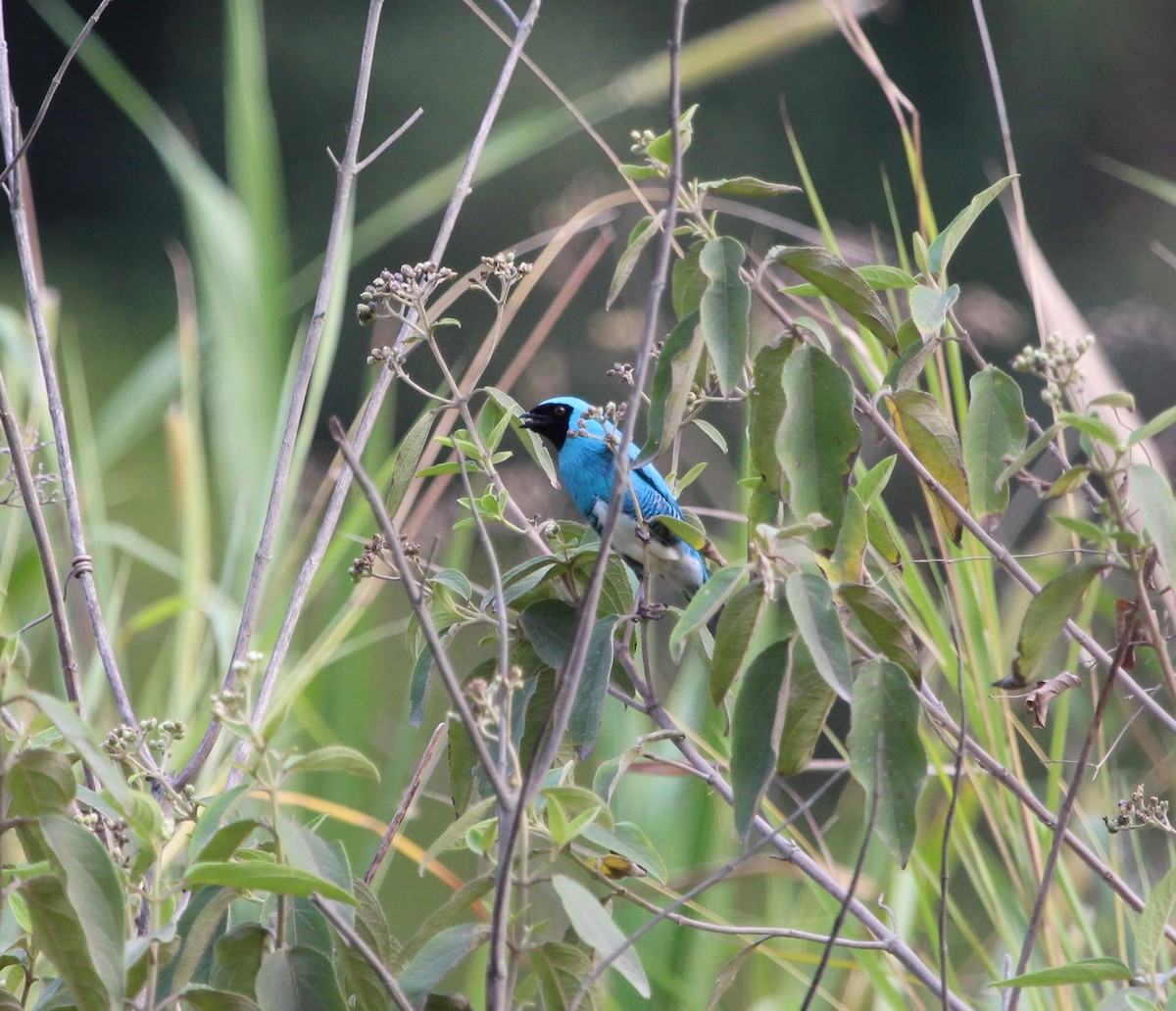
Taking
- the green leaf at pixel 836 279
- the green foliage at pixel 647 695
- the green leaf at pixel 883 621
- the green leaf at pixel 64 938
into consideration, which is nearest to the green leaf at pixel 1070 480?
the green foliage at pixel 647 695

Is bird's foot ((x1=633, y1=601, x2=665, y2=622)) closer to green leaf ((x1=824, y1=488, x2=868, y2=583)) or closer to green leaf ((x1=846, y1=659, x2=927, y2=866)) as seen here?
green leaf ((x1=824, y1=488, x2=868, y2=583))

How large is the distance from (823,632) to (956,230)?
47cm

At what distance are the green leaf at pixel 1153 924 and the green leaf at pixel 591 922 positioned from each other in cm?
36

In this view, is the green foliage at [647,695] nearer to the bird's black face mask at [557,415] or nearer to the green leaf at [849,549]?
the green leaf at [849,549]

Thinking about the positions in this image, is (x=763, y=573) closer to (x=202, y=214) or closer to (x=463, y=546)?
(x=463, y=546)

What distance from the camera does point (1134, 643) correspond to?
104cm

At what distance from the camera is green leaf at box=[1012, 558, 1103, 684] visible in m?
0.99

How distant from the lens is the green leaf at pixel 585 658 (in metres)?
1.21

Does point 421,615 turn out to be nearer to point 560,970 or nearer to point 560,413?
point 560,970

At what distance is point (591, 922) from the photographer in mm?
863

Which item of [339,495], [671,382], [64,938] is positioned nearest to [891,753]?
[671,382]

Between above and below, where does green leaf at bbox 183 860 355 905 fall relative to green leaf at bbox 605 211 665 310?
below

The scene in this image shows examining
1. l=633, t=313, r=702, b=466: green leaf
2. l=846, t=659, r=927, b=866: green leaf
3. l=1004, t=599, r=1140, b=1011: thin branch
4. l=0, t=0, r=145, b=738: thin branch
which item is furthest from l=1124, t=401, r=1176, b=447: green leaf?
l=0, t=0, r=145, b=738: thin branch

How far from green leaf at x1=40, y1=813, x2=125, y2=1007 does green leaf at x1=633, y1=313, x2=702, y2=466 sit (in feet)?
1.54
